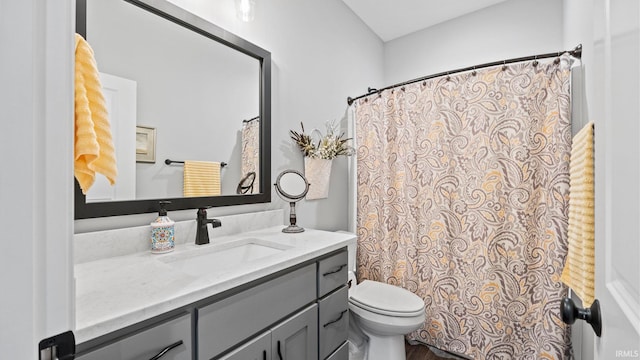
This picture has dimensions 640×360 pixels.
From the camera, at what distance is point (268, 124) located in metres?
1.67

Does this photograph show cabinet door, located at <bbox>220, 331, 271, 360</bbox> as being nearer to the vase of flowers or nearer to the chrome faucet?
the chrome faucet

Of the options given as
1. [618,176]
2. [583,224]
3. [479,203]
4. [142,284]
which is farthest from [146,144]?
[479,203]

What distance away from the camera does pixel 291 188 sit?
5.47 ft

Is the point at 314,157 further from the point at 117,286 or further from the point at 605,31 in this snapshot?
the point at 605,31

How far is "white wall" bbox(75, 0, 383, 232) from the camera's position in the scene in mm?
1568

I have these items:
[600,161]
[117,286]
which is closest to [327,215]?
[117,286]

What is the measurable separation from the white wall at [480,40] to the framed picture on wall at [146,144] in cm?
219

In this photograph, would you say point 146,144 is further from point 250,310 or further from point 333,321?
point 333,321

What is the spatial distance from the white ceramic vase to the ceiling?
1.45 metres

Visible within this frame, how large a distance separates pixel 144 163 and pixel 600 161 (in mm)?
1469

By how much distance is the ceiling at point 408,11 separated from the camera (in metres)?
2.36

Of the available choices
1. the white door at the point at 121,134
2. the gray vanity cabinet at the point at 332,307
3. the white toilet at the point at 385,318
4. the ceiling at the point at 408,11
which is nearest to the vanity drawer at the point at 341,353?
the gray vanity cabinet at the point at 332,307

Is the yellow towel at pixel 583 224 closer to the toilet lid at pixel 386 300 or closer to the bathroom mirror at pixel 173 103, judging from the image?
the toilet lid at pixel 386 300

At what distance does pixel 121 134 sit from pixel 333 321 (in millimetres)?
1213
